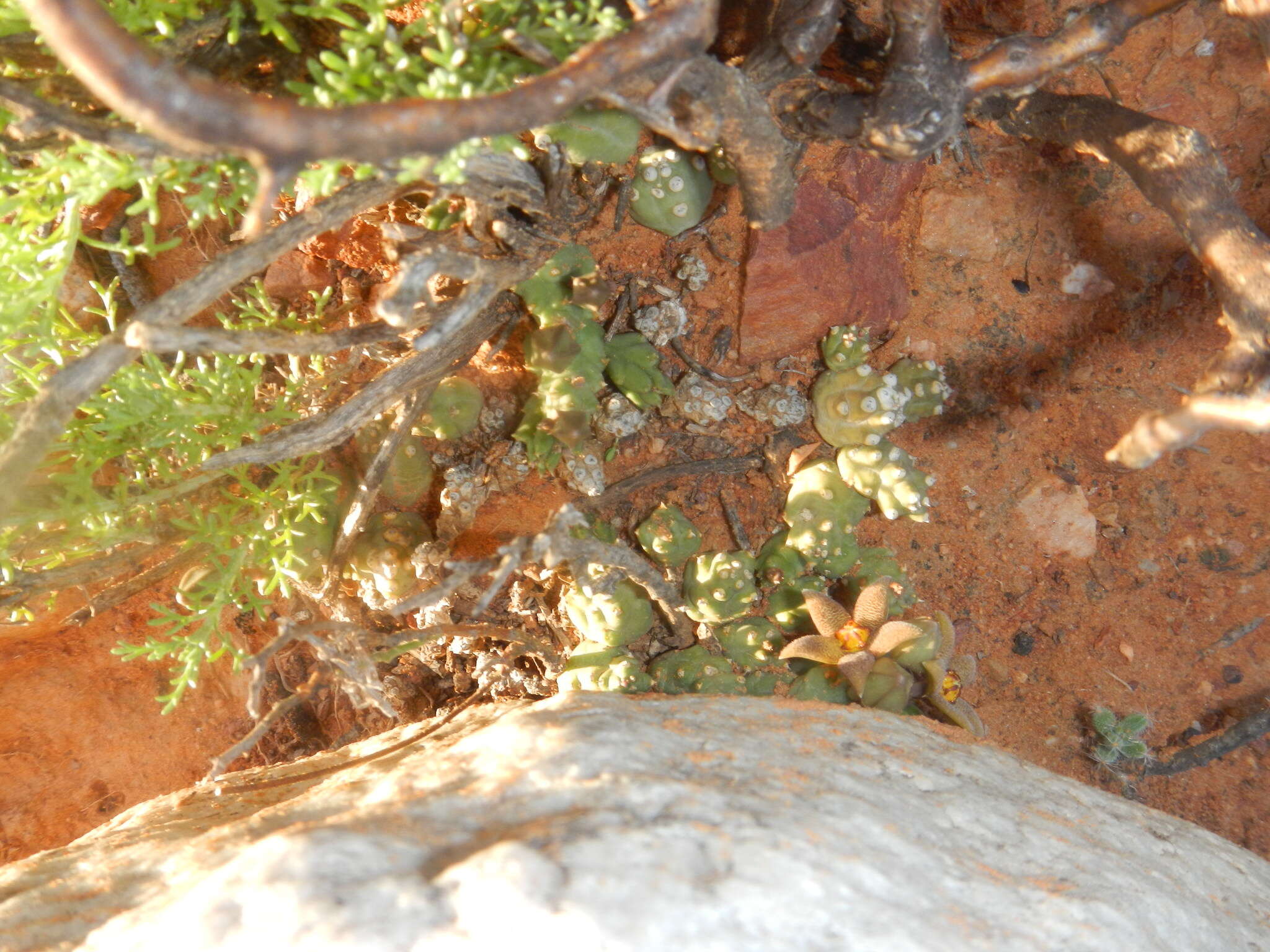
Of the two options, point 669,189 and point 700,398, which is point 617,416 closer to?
point 700,398

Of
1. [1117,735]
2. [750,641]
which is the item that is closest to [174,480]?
[750,641]

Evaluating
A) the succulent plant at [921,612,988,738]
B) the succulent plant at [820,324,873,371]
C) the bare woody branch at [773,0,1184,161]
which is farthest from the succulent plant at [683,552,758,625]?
the bare woody branch at [773,0,1184,161]

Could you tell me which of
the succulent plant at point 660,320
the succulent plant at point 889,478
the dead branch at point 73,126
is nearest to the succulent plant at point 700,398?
the succulent plant at point 660,320

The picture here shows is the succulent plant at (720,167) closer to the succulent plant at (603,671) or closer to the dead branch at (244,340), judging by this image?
the dead branch at (244,340)

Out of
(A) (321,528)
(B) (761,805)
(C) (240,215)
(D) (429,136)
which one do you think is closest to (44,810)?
(A) (321,528)

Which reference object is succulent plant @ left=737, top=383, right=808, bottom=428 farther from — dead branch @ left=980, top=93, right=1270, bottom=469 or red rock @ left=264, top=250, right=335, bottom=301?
red rock @ left=264, top=250, right=335, bottom=301

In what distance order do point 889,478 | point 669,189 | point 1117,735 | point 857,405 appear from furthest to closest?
point 1117,735
point 857,405
point 889,478
point 669,189
